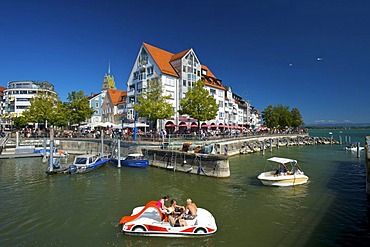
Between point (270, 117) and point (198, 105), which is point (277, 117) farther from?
point (198, 105)

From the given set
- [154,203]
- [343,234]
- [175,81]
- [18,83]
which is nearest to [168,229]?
[154,203]

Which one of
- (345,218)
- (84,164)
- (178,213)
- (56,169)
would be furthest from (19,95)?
(345,218)

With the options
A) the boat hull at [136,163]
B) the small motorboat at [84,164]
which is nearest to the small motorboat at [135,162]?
the boat hull at [136,163]

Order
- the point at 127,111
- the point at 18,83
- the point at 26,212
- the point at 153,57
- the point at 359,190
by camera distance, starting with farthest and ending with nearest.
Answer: the point at 18,83 < the point at 127,111 < the point at 153,57 < the point at 359,190 < the point at 26,212

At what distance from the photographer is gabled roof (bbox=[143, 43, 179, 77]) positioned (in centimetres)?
5060

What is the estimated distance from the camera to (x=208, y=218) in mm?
12289

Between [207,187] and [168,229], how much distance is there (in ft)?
30.7

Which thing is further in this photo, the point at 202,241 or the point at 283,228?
the point at 283,228

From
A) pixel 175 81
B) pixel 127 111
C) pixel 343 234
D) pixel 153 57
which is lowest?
pixel 343 234

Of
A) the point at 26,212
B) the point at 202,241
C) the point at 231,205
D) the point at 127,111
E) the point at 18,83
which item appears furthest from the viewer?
the point at 18,83

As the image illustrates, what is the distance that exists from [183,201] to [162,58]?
141ft


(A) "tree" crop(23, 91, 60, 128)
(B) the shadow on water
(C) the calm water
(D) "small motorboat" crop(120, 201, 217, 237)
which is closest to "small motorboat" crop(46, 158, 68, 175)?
(C) the calm water

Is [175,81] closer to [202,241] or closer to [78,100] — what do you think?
[78,100]

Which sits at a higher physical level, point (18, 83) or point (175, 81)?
point (18, 83)
